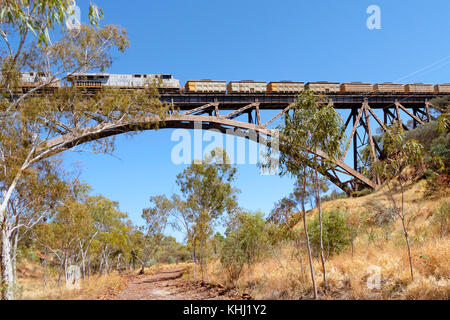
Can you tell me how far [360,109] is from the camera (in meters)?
28.8

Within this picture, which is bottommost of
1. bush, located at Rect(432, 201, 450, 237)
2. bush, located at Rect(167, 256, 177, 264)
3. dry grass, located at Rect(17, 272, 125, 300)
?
bush, located at Rect(167, 256, 177, 264)

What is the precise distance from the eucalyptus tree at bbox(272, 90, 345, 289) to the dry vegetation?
1.03 metres

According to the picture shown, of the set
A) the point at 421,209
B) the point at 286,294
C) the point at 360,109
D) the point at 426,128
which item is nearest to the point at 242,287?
the point at 286,294

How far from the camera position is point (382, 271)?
10398 millimetres

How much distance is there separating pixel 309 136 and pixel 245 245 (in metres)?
7.99

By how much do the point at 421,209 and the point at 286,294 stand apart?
11521 millimetres

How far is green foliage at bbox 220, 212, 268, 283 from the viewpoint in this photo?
54.1 ft

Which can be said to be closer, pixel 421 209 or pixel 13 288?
pixel 13 288

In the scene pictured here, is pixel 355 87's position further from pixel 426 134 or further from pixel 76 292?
pixel 76 292

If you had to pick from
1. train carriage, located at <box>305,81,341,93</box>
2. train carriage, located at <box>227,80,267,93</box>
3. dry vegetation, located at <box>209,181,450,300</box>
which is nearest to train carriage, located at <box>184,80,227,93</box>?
train carriage, located at <box>227,80,267,93</box>

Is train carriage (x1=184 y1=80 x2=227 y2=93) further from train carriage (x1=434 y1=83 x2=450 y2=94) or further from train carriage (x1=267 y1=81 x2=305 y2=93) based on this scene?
train carriage (x1=434 y1=83 x2=450 y2=94)

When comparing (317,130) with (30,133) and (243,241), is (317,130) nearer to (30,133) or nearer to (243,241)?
(243,241)
